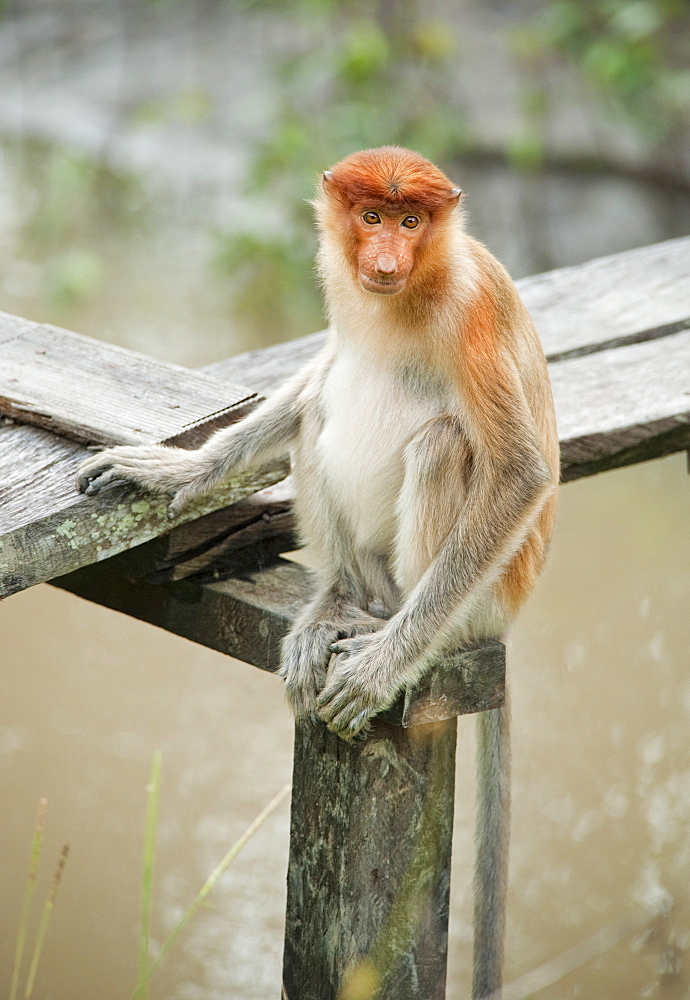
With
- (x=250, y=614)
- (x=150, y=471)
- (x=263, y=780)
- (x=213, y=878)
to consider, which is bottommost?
(x=213, y=878)

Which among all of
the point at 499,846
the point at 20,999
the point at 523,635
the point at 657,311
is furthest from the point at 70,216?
the point at 499,846

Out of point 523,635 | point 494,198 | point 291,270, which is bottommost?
point 523,635

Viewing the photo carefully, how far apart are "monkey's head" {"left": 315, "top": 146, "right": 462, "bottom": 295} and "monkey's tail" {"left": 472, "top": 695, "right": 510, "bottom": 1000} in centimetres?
89

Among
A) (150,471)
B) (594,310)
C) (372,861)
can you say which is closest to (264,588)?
(150,471)

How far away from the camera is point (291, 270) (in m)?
7.58

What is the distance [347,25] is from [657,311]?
5696mm

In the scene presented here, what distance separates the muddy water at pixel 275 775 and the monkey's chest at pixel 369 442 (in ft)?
3.25

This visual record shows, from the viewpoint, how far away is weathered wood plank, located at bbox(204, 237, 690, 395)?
3.43m

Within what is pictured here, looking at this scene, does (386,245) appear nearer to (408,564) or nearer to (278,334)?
(408,564)

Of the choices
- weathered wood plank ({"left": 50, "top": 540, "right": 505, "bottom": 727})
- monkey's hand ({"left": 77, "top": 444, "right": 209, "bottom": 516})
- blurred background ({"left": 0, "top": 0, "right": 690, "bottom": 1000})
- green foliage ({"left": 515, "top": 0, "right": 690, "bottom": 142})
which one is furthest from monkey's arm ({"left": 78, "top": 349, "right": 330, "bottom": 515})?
green foliage ({"left": 515, "top": 0, "right": 690, "bottom": 142})

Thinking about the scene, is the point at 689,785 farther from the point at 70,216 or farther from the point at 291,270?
the point at 70,216

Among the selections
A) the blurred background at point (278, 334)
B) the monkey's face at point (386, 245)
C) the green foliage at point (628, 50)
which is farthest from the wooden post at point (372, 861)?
the green foliage at point (628, 50)

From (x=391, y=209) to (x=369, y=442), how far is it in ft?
1.56

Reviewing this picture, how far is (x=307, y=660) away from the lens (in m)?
2.37
